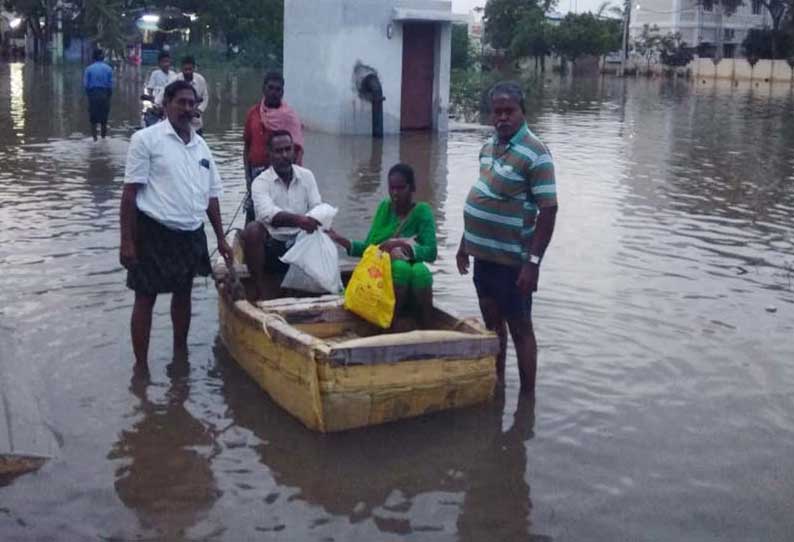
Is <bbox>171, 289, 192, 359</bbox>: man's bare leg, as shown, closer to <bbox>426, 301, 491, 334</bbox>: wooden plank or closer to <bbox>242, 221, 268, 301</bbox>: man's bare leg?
<bbox>242, 221, 268, 301</bbox>: man's bare leg

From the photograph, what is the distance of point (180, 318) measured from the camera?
6414 millimetres

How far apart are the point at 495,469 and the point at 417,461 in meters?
0.38

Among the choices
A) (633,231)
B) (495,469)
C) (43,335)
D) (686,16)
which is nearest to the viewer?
(495,469)

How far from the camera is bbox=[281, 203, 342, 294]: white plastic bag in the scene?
6441mm

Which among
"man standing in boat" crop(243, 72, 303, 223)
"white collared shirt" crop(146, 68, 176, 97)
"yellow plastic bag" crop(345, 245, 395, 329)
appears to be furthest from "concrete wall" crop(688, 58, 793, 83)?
"yellow plastic bag" crop(345, 245, 395, 329)

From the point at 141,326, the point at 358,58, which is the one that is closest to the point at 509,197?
the point at 141,326

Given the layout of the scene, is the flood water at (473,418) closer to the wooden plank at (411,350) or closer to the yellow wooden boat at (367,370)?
the yellow wooden boat at (367,370)

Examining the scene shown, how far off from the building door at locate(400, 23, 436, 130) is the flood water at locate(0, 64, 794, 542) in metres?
9.45

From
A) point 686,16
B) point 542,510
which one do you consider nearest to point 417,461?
point 542,510

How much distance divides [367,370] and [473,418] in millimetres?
826

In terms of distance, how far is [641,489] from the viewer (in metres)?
4.81

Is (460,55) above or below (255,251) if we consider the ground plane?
above

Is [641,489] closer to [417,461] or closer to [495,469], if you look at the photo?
[495,469]

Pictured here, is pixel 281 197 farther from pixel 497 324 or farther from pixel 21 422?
A: pixel 21 422
